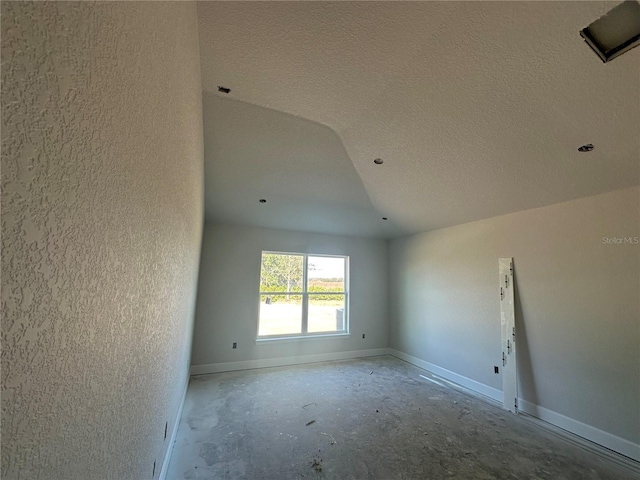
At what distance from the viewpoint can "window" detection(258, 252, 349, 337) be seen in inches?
198

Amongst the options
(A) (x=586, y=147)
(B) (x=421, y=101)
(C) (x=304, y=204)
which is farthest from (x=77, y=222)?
(C) (x=304, y=204)

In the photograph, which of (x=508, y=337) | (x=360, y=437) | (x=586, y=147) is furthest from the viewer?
(x=508, y=337)

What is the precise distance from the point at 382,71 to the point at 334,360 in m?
4.82

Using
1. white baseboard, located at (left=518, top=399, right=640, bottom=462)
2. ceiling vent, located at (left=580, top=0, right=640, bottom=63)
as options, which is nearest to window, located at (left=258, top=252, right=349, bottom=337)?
white baseboard, located at (left=518, top=399, right=640, bottom=462)

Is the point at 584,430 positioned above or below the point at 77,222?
below

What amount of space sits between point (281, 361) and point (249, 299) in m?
1.26

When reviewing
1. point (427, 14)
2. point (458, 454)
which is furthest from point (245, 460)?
point (427, 14)

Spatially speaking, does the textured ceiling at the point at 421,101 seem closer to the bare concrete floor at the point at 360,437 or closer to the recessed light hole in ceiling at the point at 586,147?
the recessed light hole in ceiling at the point at 586,147

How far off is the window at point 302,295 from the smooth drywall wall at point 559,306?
1900mm

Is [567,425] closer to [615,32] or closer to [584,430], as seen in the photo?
[584,430]

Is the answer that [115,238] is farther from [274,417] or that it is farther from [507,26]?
[274,417]

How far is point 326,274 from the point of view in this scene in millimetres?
5559

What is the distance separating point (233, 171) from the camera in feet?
10.9

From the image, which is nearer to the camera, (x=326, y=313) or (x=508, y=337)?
(x=508, y=337)
